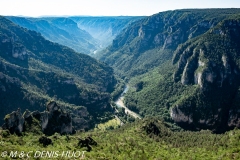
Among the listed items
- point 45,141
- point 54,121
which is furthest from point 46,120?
point 45,141

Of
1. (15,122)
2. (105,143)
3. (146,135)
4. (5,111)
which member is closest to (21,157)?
(15,122)

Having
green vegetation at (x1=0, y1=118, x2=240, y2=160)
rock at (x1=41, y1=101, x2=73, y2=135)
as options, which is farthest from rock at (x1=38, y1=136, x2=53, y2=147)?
rock at (x1=41, y1=101, x2=73, y2=135)

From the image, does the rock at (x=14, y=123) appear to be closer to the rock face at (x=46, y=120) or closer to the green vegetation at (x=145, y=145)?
the rock face at (x=46, y=120)

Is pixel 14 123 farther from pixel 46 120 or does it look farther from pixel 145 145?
pixel 145 145

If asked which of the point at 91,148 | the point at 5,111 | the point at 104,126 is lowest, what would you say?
the point at 104,126

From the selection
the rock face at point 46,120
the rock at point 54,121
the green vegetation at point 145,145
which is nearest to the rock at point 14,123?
the rock face at point 46,120

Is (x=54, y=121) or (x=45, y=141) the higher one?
(x=45, y=141)

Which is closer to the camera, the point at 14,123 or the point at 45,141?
the point at 45,141

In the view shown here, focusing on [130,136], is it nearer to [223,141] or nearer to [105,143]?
[105,143]
